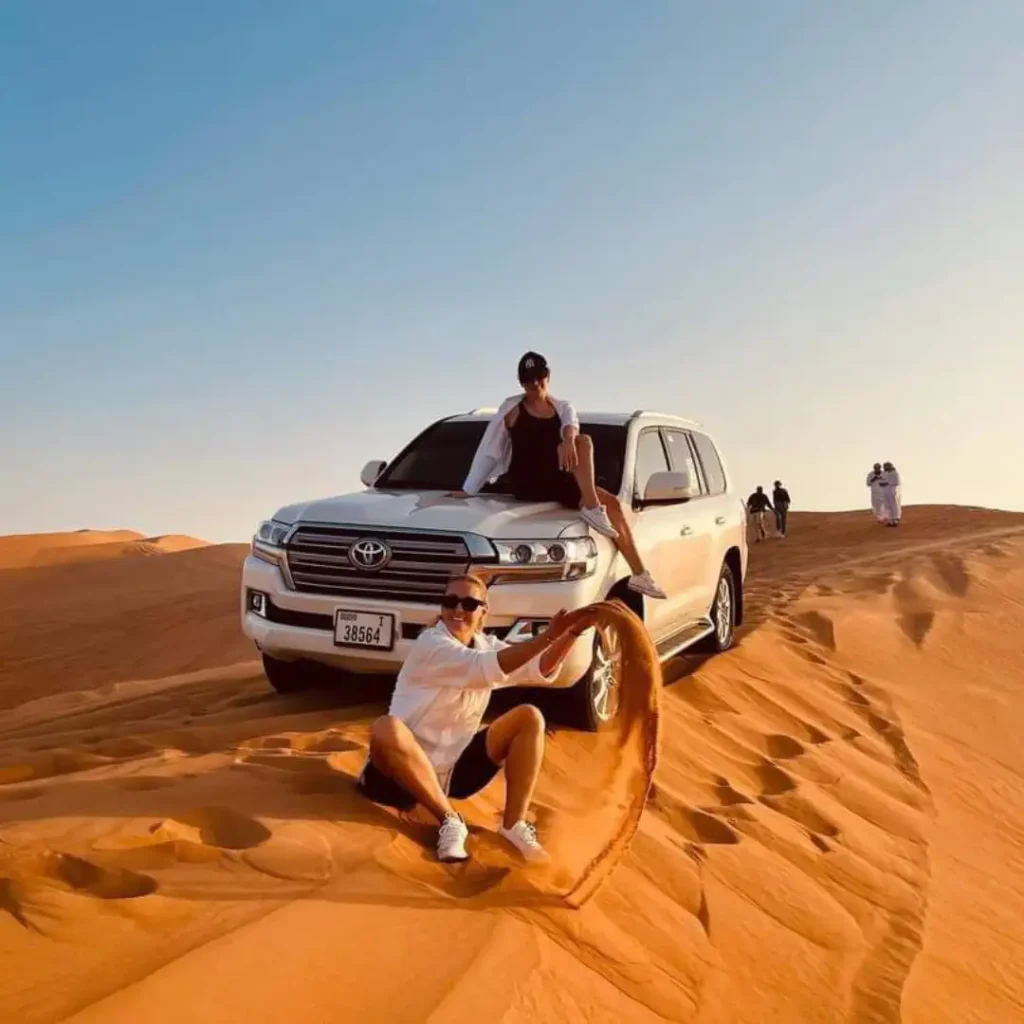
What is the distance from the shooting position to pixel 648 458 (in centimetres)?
741

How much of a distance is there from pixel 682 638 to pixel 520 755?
10.8 ft

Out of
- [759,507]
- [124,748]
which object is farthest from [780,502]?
[124,748]

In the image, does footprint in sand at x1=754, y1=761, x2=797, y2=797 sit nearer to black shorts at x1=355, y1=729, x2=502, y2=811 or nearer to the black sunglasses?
black shorts at x1=355, y1=729, x2=502, y2=811

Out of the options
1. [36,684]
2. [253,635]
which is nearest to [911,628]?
[253,635]

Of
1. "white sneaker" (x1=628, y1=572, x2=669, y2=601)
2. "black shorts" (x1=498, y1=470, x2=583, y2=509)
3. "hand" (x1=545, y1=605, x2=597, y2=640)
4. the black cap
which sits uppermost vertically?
the black cap

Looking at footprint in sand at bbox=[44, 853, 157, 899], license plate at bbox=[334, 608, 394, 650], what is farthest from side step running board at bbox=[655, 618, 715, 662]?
footprint in sand at bbox=[44, 853, 157, 899]

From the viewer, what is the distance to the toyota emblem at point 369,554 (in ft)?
19.1

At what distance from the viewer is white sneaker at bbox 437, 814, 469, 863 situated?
12.8ft

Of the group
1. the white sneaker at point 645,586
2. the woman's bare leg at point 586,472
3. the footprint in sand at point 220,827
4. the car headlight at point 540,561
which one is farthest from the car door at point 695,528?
the footprint in sand at point 220,827

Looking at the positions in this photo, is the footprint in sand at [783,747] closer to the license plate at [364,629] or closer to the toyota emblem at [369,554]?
the license plate at [364,629]

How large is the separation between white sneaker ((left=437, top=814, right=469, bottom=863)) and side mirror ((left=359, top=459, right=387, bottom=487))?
12.0 feet

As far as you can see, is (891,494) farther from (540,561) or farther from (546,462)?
(540,561)

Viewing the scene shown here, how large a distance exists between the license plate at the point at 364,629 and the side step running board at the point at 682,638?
5.71ft

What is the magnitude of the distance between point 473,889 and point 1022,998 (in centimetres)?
242
